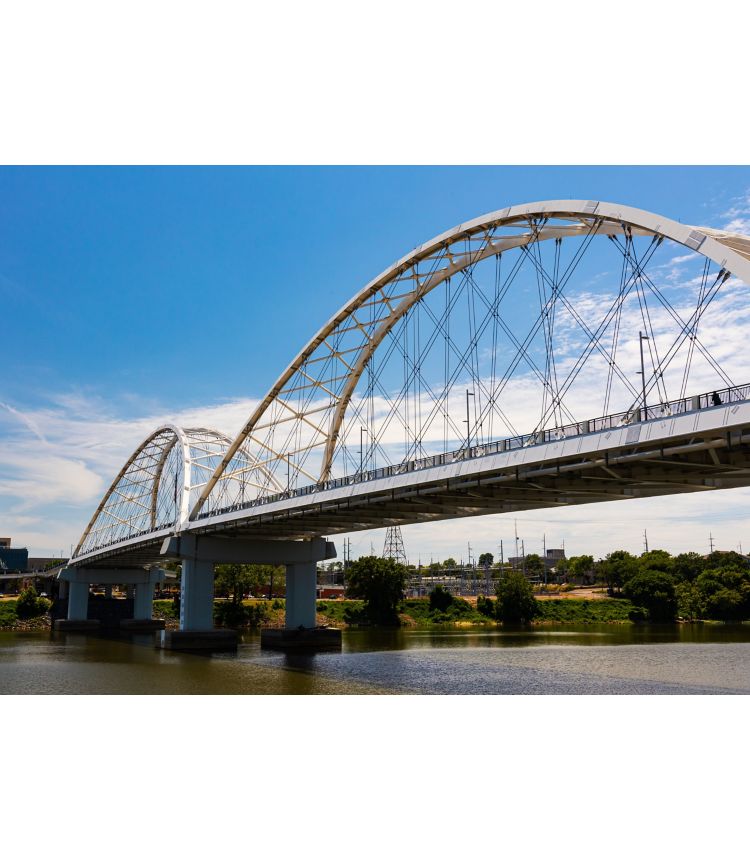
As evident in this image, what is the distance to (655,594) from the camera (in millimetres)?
89375

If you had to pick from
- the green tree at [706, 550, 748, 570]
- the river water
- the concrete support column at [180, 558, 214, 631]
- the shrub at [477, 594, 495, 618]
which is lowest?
the river water

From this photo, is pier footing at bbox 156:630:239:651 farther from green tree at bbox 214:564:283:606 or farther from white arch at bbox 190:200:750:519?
green tree at bbox 214:564:283:606

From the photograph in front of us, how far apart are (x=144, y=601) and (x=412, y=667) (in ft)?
183

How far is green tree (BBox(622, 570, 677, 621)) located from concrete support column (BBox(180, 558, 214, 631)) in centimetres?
5292

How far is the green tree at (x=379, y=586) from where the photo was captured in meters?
85.8

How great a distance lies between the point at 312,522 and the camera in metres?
47.8

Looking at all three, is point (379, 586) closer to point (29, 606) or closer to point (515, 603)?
point (515, 603)

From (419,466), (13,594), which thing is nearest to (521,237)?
(419,466)

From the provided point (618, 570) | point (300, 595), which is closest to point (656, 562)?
point (618, 570)

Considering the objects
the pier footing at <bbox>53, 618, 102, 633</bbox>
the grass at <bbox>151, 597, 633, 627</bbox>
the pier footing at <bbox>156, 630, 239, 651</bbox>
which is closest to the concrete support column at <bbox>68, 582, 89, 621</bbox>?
the pier footing at <bbox>53, 618, 102, 633</bbox>

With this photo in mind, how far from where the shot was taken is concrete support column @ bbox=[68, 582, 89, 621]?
89312 mm

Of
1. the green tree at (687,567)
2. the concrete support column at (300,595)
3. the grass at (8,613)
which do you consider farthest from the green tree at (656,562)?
the grass at (8,613)

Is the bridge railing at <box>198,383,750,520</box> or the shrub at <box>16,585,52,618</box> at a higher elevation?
the bridge railing at <box>198,383,750,520</box>

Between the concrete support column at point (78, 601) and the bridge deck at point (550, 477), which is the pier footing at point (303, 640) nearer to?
the bridge deck at point (550, 477)
